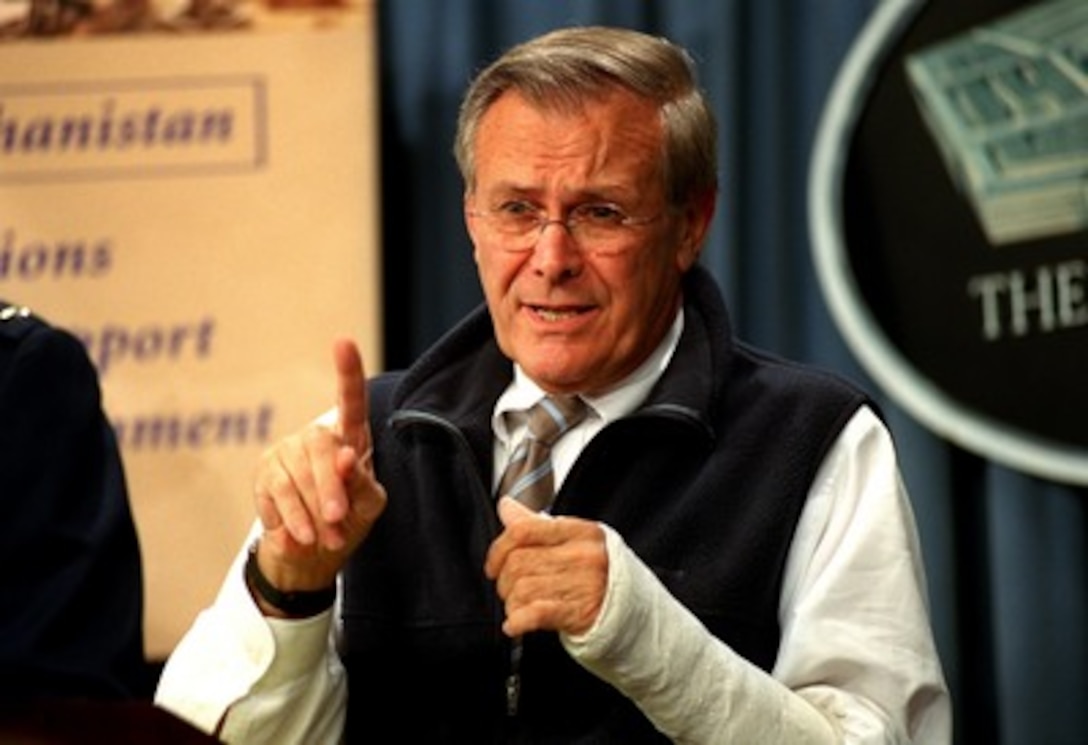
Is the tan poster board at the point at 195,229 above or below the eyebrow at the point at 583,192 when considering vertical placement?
below

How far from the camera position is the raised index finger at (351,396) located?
161 centimetres

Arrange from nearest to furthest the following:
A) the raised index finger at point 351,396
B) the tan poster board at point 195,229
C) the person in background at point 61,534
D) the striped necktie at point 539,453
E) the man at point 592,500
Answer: the person in background at point 61,534 → the raised index finger at point 351,396 → the man at point 592,500 → the striped necktie at point 539,453 → the tan poster board at point 195,229

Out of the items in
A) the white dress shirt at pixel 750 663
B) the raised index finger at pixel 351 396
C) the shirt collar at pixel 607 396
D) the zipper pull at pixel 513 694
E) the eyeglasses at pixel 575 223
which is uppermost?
the eyeglasses at pixel 575 223

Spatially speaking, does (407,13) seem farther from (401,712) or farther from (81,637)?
(81,637)

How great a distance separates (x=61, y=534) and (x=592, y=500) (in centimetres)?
47

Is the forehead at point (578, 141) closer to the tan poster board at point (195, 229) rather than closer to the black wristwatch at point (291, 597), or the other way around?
the black wristwatch at point (291, 597)

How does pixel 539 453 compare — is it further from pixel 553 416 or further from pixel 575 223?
pixel 575 223

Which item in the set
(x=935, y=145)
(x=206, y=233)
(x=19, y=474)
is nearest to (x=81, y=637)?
(x=19, y=474)

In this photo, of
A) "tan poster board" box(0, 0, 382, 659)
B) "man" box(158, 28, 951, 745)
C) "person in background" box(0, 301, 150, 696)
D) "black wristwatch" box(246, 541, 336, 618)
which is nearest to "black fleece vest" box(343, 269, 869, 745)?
"man" box(158, 28, 951, 745)

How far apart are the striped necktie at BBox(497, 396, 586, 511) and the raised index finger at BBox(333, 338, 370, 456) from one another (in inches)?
8.8

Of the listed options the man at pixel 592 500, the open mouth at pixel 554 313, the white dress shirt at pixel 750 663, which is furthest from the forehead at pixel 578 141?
the white dress shirt at pixel 750 663

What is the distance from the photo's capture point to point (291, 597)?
170cm

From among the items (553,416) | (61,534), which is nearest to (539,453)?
(553,416)

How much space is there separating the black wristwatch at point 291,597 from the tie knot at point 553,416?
241mm
